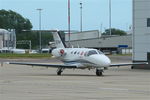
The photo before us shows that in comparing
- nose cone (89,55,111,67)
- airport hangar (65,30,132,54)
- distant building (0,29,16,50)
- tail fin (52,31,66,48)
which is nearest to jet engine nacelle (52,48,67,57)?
tail fin (52,31,66,48)

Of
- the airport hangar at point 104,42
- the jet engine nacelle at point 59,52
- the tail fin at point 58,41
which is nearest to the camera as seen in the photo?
the jet engine nacelle at point 59,52

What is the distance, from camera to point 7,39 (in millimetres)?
163875

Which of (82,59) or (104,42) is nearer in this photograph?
(82,59)

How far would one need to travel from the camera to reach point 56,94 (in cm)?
2067

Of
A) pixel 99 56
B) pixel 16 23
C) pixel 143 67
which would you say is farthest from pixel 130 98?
pixel 16 23

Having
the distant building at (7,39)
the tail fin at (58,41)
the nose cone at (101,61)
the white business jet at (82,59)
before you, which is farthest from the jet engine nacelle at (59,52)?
the distant building at (7,39)

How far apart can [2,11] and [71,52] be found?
16034cm

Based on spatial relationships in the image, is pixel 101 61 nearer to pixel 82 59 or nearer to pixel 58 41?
pixel 82 59

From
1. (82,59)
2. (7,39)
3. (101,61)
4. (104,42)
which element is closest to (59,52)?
(82,59)

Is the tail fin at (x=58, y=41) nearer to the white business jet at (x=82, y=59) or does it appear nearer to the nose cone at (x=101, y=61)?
the white business jet at (x=82, y=59)

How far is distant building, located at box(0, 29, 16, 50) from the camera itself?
155625mm

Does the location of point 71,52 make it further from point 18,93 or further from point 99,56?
point 18,93

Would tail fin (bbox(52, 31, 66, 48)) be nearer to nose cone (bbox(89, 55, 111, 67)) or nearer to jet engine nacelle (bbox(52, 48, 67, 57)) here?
jet engine nacelle (bbox(52, 48, 67, 57))

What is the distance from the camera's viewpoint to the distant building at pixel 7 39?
155625 millimetres
